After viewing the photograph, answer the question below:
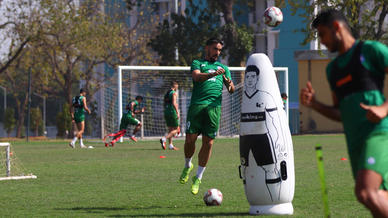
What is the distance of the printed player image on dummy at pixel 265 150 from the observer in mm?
8664

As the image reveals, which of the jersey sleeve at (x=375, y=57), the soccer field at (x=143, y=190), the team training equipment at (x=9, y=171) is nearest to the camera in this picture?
the jersey sleeve at (x=375, y=57)

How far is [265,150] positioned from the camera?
28.5 ft

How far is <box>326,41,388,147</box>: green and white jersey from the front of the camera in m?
5.57

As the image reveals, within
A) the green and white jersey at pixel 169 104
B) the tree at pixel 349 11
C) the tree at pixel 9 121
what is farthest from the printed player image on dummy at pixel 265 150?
the tree at pixel 9 121

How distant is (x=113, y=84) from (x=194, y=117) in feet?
128

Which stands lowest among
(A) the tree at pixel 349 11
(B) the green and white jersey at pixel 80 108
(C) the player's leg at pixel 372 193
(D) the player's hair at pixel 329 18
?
(C) the player's leg at pixel 372 193

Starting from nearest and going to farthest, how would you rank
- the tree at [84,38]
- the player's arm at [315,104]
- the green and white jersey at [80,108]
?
the player's arm at [315,104] → the green and white jersey at [80,108] → the tree at [84,38]

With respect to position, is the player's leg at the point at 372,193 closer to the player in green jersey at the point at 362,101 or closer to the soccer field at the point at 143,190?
the player in green jersey at the point at 362,101

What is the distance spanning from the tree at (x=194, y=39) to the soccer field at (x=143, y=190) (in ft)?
77.4

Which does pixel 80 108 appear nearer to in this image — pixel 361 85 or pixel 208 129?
pixel 208 129

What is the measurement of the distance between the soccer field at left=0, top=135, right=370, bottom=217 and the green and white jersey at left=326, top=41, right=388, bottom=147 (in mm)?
3190

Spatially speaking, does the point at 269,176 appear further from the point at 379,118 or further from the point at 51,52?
the point at 51,52

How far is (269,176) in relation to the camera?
8.66 metres

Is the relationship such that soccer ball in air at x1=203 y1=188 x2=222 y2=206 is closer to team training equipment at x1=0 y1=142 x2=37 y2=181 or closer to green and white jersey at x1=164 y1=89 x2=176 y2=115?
team training equipment at x1=0 y1=142 x2=37 y2=181
